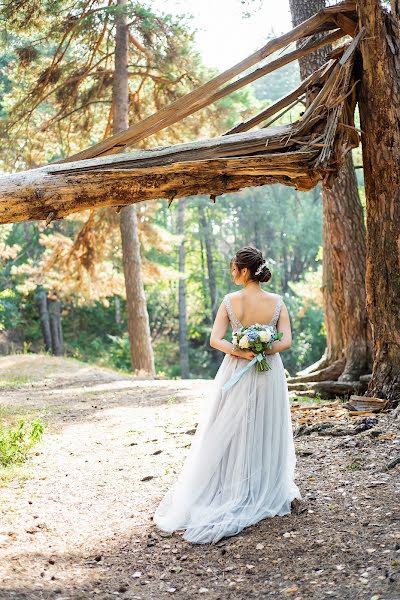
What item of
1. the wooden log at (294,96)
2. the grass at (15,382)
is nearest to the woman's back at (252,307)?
the wooden log at (294,96)

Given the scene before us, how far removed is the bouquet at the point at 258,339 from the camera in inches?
202

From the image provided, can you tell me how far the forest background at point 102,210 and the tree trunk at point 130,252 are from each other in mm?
455

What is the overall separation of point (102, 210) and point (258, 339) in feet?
42.8

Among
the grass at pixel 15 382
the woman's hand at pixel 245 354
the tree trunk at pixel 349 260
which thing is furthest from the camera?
the grass at pixel 15 382

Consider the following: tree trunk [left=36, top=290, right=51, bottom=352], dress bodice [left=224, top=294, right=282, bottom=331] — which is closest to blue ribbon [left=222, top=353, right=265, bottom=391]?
dress bodice [left=224, top=294, right=282, bottom=331]

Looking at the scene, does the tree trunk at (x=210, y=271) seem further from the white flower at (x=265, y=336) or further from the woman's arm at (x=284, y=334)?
the white flower at (x=265, y=336)

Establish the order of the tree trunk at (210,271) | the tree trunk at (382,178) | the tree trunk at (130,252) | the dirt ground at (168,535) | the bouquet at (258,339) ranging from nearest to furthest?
the dirt ground at (168,535) → the bouquet at (258,339) → the tree trunk at (382,178) → the tree trunk at (130,252) → the tree trunk at (210,271)

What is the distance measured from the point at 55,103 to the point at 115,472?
469 inches

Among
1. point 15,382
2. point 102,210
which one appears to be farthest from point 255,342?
point 102,210

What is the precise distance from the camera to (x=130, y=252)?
16.8 meters

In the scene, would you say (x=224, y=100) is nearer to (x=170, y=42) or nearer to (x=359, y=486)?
(x=170, y=42)

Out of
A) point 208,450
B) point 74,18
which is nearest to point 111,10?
point 74,18

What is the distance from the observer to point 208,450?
5234mm

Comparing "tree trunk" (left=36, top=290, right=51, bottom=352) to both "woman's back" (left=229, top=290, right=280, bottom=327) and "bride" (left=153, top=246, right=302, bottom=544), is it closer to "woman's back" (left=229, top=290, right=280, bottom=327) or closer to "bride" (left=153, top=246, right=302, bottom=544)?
"bride" (left=153, top=246, right=302, bottom=544)
